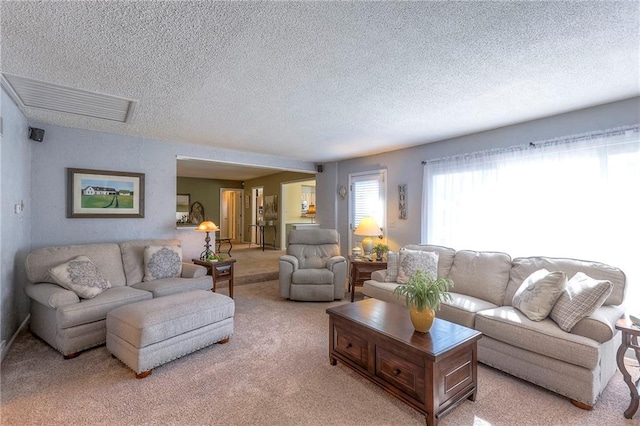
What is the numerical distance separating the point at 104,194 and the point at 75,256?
1.07 m

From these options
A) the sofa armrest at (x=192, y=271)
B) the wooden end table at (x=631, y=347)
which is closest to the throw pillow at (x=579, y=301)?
the wooden end table at (x=631, y=347)

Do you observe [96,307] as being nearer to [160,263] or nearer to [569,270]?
[160,263]

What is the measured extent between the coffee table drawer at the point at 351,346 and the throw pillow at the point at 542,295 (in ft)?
4.64

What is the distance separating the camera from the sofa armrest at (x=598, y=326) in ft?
6.80

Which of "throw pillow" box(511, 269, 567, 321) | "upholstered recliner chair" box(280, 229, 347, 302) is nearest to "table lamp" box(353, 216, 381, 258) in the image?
"upholstered recliner chair" box(280, 229, 347, 302)

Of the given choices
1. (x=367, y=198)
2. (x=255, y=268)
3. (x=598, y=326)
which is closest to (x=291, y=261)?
(x=255, y=268)

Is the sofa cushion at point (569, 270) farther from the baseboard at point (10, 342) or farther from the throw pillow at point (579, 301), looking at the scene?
the baseboard at point (10, 342)

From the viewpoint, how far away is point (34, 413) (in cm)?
193

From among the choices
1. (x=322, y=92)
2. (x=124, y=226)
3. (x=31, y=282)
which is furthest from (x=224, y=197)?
(x=322, y=92)

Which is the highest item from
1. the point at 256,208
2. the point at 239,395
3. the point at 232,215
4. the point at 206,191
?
the point at 206,191

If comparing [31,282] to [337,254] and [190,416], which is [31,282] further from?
[337,254]

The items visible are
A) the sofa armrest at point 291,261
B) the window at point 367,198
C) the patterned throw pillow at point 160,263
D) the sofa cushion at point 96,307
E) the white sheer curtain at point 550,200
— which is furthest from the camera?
the window at point 367,198

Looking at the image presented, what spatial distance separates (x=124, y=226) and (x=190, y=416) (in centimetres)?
321

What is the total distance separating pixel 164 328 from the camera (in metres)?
2.45
